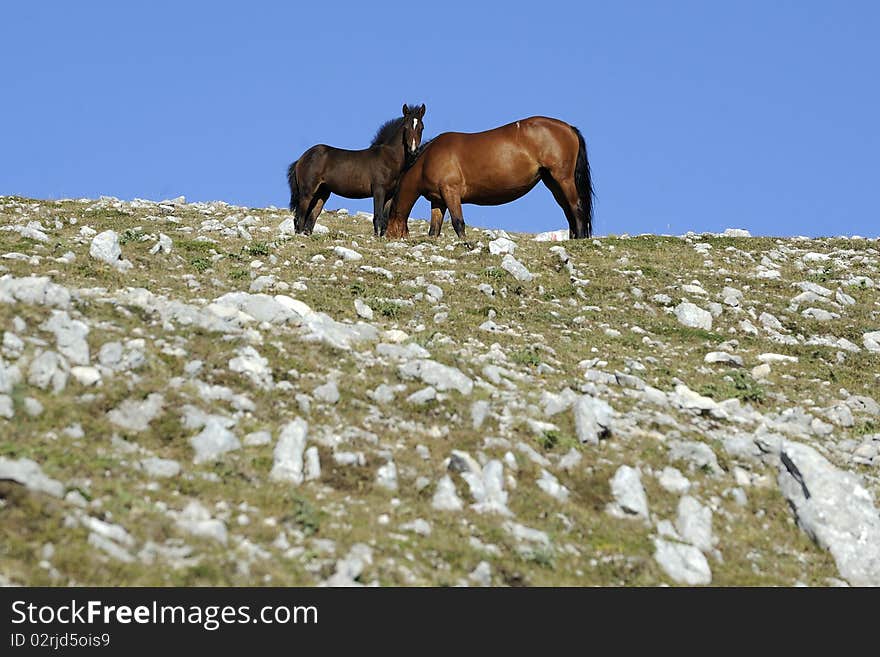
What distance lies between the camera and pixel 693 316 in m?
17.4

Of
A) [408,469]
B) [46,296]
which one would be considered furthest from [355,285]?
[408,469]

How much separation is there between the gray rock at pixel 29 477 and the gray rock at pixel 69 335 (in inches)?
86.7

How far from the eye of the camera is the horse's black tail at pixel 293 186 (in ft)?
80.2

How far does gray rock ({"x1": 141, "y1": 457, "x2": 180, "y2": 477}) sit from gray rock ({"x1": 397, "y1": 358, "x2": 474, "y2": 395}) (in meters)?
3.47

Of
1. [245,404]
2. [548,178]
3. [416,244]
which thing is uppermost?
[548,178]

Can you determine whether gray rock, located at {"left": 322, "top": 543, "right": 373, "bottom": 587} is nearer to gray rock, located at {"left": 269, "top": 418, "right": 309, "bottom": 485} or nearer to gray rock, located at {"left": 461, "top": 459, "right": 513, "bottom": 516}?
gray rock, located at {"left": 269, "top": 418, "right": 309, "bottom": 485}

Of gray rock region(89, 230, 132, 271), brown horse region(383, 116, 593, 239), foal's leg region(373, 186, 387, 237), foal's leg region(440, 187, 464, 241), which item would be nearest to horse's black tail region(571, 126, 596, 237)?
brown horse region(383, 116, 593, 239)

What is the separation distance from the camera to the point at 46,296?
38.6 feet

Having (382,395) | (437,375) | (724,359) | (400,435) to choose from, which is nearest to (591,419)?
(437,375)

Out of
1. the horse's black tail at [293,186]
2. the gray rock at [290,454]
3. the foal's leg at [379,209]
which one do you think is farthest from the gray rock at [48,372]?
the horse's black tail at [293,186]

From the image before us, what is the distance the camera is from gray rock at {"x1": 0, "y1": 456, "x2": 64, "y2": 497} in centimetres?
832

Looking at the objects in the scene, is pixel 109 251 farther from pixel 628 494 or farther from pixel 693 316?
pixel 693 316

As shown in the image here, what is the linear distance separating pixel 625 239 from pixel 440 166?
459cm
